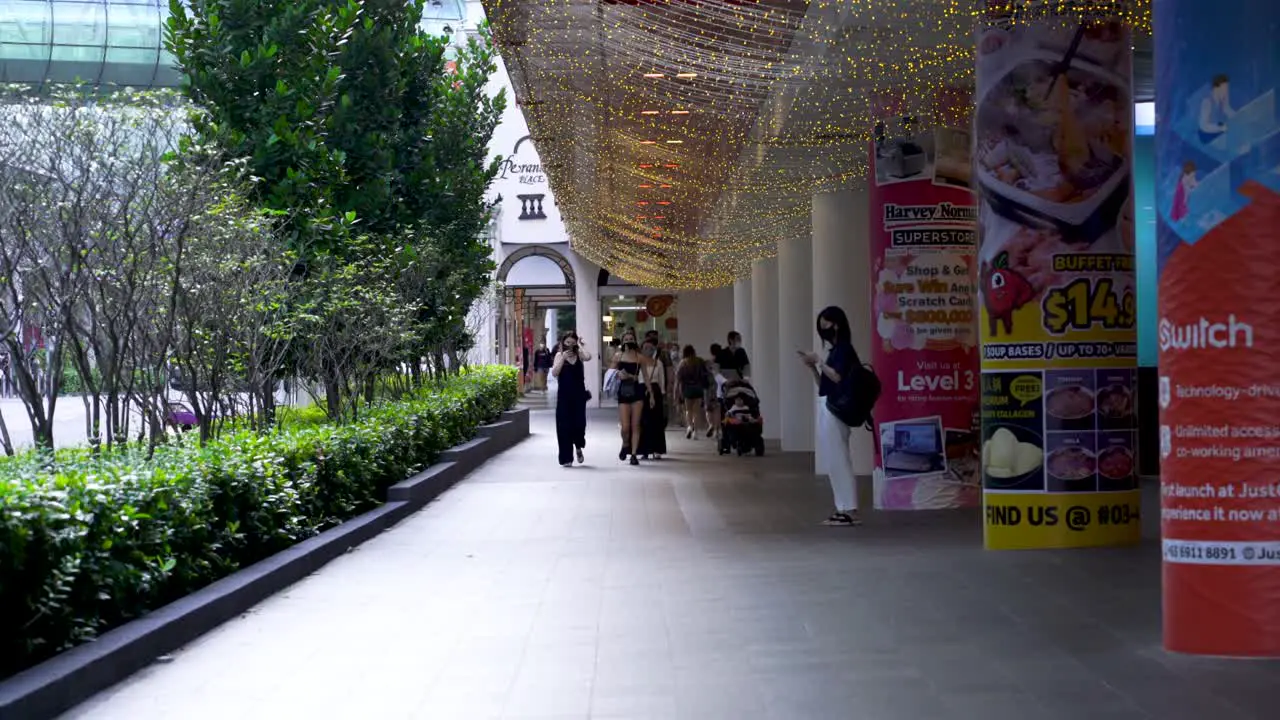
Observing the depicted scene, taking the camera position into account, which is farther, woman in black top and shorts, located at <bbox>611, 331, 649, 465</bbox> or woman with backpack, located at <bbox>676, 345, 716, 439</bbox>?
woman with backpack, located at <bbox>676, 345, 716, 439</bbox>

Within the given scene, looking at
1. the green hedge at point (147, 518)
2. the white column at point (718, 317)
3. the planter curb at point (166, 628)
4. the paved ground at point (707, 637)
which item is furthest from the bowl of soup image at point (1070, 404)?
the white column at point (718, 317)

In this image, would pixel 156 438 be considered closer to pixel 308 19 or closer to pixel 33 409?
pixel 33 409

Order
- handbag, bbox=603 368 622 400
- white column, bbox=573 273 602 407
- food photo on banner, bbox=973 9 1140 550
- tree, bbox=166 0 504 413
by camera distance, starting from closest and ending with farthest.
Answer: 1. food photo on banner, bbox=973 9 1140 550
2. tree, bbox=166 0 504 413
3. handbag, bbox=603 368 622 400
4. white column, bbox=573 273 602 407

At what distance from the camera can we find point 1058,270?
34.7 feet

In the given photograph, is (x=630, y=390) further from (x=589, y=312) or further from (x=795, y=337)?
(x=589, y=312)

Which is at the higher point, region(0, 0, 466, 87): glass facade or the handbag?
region(0, 0, 466, 87): glass facade

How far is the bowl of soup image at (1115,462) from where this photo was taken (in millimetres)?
10805

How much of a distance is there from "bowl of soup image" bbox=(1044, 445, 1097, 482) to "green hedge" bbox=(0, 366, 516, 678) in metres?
4.85

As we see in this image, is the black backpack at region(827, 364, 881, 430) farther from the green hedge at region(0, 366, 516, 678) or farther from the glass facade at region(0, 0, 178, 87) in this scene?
the glass facade at region(0, 0, 178, 87)

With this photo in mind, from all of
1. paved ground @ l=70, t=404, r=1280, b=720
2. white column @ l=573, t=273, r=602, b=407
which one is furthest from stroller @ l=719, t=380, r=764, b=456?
white column @ l=573, t=273, r=602, b=407

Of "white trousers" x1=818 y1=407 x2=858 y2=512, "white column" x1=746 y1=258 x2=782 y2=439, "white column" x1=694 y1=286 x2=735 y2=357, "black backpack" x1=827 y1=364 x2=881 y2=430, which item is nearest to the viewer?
"black backpack" x1=827 y1=364 x2=881 y2=430

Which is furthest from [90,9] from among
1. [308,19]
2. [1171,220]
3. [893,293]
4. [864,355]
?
[1171,220]

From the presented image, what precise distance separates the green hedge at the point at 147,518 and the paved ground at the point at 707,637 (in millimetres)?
389

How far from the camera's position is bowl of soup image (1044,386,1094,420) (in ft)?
35.1
